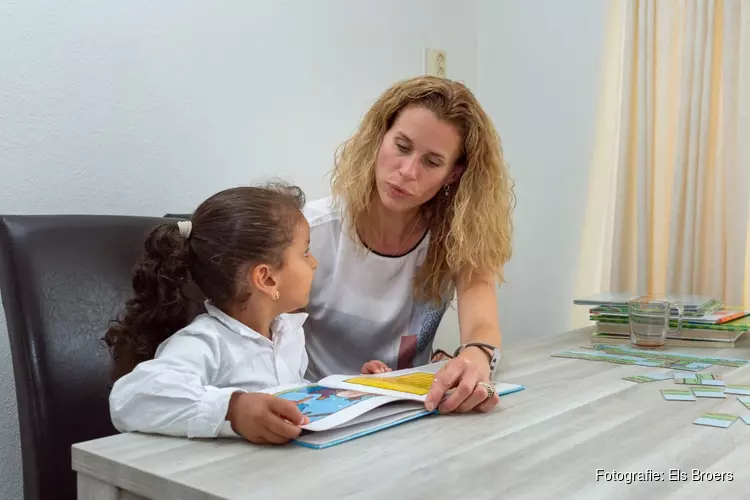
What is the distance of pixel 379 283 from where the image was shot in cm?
181

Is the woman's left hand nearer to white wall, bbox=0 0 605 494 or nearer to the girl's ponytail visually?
the girl's ponytail

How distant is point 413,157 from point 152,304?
0.68 m

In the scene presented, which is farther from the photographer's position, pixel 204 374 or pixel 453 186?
pixel 453 186

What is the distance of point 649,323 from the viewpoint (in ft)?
6.12

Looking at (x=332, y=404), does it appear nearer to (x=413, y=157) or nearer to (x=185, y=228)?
(x=185, y=228)

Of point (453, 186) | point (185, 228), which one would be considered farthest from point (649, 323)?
point (185, 228)

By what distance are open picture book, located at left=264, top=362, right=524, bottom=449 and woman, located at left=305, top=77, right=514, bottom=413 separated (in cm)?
46

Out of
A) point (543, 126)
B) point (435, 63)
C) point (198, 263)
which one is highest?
point (435, 63)

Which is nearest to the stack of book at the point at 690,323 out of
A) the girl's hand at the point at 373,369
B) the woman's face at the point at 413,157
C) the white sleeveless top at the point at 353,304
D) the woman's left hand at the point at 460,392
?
the white sleeveless top at the point at 353,304

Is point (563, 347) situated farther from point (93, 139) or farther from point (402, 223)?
point (93, 139)

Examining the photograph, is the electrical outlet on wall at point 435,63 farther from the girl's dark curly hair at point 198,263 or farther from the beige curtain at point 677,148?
the girl's dark curly hair at point 198,263

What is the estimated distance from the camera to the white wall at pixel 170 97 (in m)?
1.67

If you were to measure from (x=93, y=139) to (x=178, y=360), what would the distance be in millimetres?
862

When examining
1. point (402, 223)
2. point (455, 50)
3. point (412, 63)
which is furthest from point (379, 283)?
point (455, 50)
